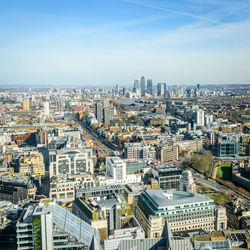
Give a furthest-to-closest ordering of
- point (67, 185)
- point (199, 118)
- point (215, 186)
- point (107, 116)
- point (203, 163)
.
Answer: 1. point (107, 116)
2. point (199, 118)
3. point (203, 163)
4. point (215, 186)
5. point (67, 185)

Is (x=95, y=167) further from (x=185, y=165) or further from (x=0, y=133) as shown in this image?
(x=0, y=133)

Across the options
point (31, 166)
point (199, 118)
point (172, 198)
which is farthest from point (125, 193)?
point (199, 118)

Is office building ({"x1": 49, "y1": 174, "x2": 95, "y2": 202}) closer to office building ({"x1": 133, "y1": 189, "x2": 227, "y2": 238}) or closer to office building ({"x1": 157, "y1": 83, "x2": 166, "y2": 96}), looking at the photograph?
office building ({"x1": 133, "y1": 189, "x2": 227, "y2": 238})

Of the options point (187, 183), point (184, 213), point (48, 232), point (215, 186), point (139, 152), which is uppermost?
point (48, 232)

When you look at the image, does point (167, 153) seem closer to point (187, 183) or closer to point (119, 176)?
point (119, 176)

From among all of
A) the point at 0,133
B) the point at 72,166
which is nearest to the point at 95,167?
the point at 72,166

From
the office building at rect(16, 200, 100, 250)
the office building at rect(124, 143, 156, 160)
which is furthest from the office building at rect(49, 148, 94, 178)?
the office building at rect(16, 200, 100, 250)
